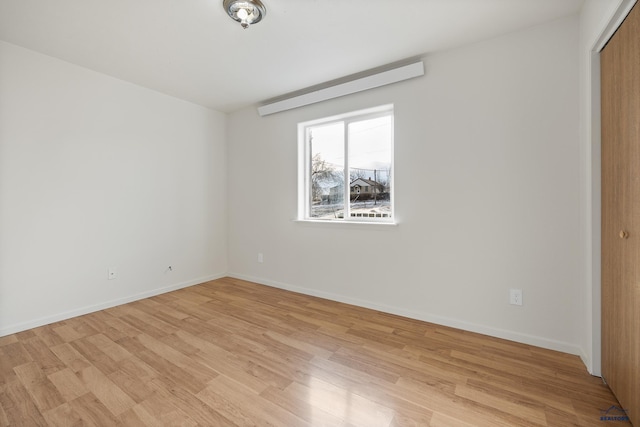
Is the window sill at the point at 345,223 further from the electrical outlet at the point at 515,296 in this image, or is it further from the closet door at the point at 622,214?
the closet door at the point at 622,214

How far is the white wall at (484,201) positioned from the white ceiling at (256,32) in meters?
0.28

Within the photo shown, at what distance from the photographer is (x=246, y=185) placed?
3857 mm

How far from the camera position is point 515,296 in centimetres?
212

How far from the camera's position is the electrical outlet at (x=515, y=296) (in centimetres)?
211

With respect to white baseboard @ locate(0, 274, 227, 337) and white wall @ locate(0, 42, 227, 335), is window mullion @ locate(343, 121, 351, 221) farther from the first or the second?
white baseboard @ locate(0, 274, 227, 337)

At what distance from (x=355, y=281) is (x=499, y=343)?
1328 mm

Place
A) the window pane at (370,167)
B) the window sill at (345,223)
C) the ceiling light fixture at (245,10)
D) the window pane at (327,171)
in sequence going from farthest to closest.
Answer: the window pane at (327,171)
the window pane at (370,167)
the window sill at (345,223)
the ceiling light fixture at (245,10)

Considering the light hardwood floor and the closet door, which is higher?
the closet door

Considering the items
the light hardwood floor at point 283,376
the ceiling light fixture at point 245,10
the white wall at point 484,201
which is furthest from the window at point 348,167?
the ceiling light fixture at point 245,10

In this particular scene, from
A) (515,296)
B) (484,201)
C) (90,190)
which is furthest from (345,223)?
(90,190)

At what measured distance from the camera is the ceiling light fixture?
178 cm

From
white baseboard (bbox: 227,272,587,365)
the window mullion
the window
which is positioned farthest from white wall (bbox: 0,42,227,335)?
the window mullion

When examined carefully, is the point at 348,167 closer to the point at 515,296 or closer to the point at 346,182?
the point at 346,182

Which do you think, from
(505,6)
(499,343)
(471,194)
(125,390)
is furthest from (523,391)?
(505,6)
